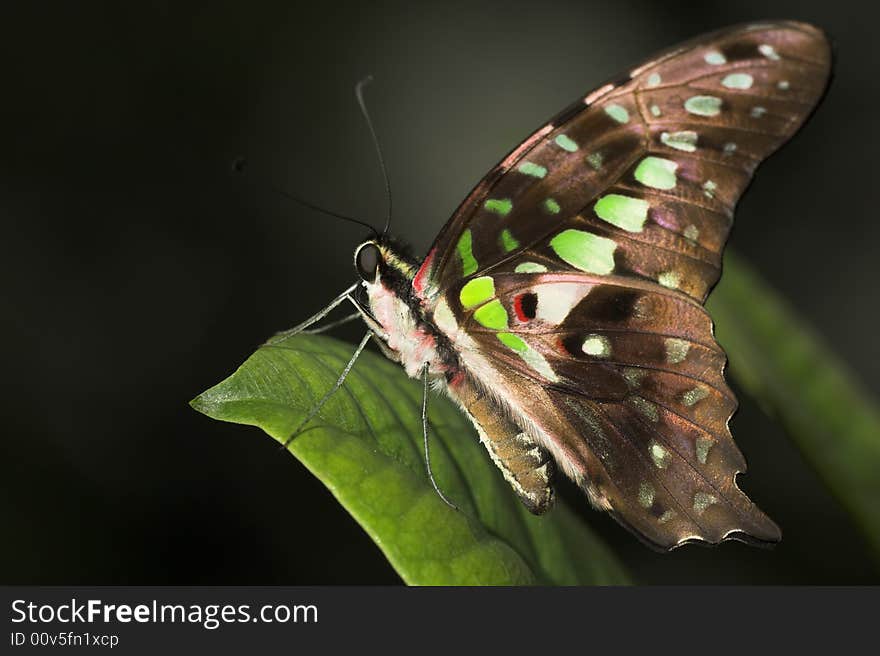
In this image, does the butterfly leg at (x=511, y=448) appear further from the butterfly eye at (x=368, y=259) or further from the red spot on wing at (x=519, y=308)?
the butterfly eye at (x=368, y=259)

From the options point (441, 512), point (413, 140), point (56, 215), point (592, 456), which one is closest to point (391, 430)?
point (441, 512)

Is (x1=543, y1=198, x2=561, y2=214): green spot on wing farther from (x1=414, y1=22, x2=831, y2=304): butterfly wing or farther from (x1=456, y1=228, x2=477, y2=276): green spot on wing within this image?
(x1=456, y1=228, x2=477, y2=276): green spot on wing

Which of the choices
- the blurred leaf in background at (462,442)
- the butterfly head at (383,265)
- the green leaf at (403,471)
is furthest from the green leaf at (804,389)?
the butterfly head at (383,265)

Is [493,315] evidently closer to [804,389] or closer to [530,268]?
[530,268]

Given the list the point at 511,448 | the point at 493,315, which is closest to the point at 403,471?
the point at 511,448

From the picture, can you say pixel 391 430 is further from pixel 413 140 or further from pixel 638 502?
pixel 413 140
